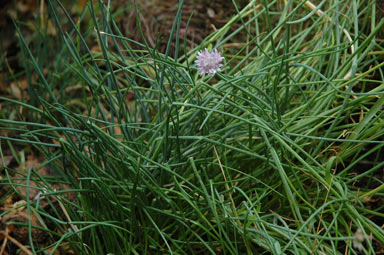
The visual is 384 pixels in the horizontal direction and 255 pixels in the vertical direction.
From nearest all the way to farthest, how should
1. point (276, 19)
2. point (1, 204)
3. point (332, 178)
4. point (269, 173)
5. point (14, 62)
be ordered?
point (332, 178)
point (269, 173)
point (1, 204)
point (276, 19)
point (14, 62)

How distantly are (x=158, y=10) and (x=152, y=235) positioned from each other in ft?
4.58

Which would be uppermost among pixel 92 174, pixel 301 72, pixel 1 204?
pixel 301 72

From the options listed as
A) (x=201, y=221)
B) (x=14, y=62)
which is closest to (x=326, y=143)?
(x=201, y=221)

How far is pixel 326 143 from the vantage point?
4.11ft

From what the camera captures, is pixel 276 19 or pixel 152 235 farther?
pixel 276 19

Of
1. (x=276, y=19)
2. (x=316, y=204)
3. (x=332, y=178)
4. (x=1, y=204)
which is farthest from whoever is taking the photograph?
(x=276, y=19)

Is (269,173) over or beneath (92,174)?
beneath

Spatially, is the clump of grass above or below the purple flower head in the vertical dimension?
below

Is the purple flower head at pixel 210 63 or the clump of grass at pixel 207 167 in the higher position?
the purple flower head at pixel 210 63

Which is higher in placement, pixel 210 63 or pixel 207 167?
pixel 210 63

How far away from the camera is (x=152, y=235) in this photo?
3.84 feet

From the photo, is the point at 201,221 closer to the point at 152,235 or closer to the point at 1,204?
the point at 152,235

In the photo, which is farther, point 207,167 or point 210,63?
point 207,167

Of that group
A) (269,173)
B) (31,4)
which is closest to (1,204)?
(269,173)
